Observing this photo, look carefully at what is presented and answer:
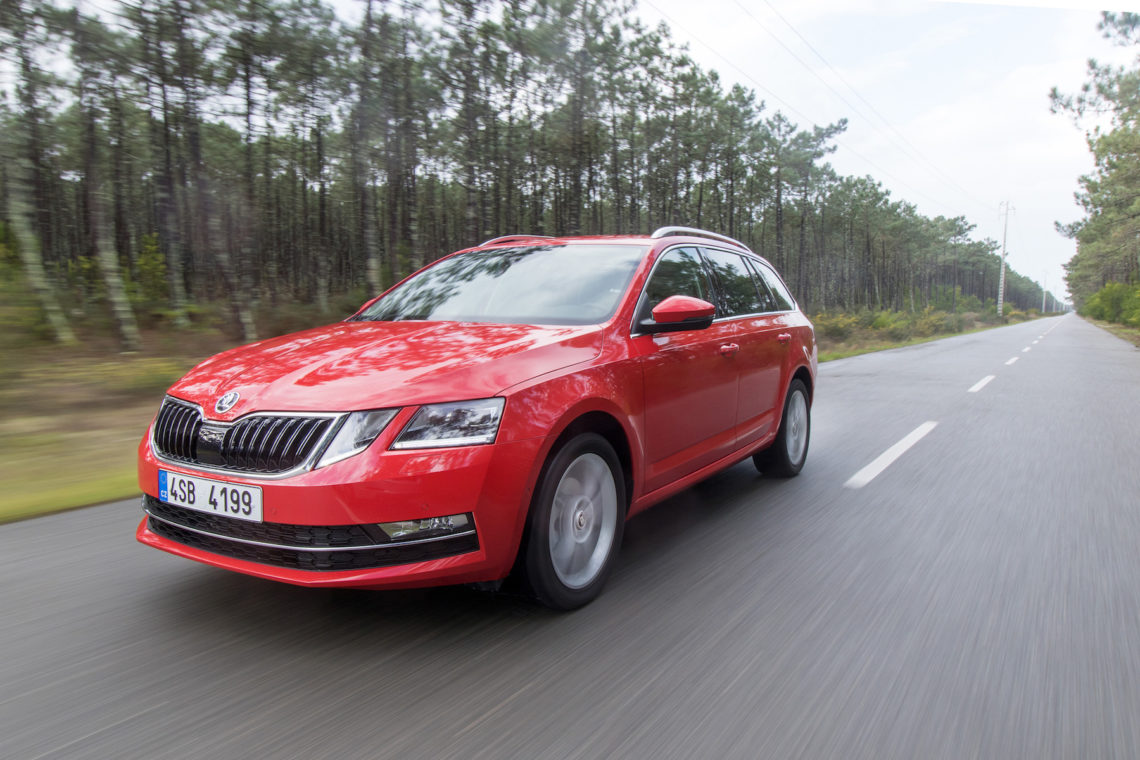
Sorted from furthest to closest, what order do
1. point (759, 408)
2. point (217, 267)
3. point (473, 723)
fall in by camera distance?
point (217, 267) < point (759, 408) < point (473, 723)

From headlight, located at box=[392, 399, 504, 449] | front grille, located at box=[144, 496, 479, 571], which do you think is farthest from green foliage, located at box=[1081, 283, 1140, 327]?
front grille, located at box=[144, 496, 479, 571]

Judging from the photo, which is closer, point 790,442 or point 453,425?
point 453,425

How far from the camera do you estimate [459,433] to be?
2.74 meters

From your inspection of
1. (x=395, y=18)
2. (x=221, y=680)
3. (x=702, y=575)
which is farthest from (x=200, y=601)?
(x=395, y=18)

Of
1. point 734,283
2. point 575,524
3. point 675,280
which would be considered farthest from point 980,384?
point 575,524

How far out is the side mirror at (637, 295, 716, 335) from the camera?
144 inches

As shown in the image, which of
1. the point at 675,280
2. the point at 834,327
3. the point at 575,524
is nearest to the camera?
the point at 575,524

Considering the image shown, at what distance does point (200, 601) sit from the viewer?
3.16m

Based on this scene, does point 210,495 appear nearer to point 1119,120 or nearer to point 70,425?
point 70,425

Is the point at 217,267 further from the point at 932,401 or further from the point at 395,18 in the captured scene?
the point at 932,401

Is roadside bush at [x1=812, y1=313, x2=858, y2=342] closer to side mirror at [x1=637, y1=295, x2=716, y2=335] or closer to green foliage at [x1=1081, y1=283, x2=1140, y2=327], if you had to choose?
green foliage at [x1=1081, y1=283, x2=1140, y2=327]

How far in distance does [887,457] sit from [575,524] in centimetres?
431

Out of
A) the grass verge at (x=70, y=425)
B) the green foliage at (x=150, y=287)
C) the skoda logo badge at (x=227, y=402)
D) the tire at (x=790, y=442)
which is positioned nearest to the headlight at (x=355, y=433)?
the skoda logo badge at (x=227, y=402)

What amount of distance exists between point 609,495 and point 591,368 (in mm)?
606
